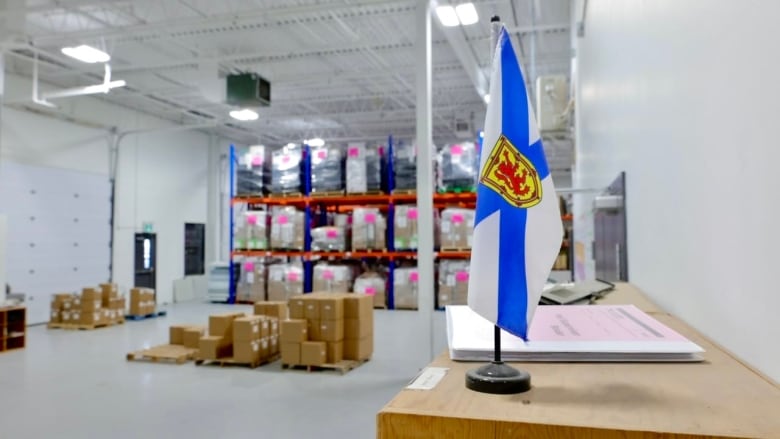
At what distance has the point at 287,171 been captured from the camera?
38.2 ft

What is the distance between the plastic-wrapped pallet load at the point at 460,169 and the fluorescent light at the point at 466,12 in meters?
4.24

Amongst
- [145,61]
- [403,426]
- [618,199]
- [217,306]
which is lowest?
[217,306]

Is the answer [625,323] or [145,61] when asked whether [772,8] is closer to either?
[625,323]

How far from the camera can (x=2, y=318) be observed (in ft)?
23.0

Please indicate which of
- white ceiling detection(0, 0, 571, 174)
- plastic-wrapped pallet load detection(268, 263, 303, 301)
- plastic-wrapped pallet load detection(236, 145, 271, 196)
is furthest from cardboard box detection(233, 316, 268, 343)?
plastic-wrapped pallet load detection(236, 145, 271, 196)

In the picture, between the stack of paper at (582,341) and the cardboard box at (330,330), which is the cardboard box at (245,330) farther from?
the stack of paper at (582,341)

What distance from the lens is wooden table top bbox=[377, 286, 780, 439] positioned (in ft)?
2.31

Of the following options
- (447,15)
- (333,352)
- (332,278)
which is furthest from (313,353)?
(332,278)

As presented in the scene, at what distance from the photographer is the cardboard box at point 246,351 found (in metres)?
5.88

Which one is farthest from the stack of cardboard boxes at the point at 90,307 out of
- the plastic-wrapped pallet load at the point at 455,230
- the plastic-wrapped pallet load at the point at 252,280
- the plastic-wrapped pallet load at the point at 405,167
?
the plastic-wrapped pallet load at the point at 455,230

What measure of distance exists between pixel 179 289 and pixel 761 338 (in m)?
14.3

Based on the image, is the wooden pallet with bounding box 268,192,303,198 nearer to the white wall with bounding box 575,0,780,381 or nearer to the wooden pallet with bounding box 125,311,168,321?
the wooden pallet with bounding box 125,311,168,321

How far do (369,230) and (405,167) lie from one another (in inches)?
59.8

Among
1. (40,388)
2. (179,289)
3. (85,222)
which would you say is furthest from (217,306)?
(40,388)
